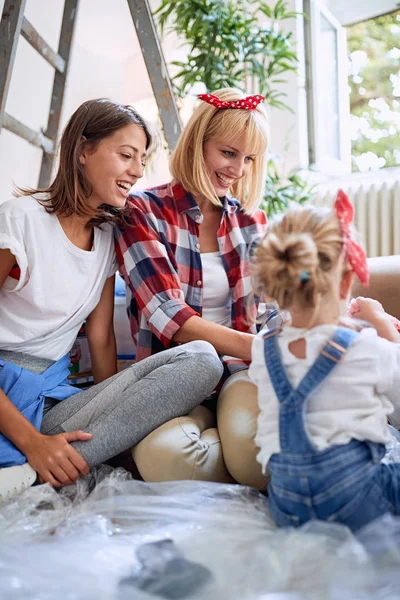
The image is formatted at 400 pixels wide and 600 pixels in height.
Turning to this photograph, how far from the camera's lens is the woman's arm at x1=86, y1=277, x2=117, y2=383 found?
147 centimetres

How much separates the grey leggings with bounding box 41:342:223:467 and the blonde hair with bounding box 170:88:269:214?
1.46 ft

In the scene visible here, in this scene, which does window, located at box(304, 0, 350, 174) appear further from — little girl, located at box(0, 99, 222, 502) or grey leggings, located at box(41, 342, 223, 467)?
grey leggings, located at box(41, 342, 223, 467)

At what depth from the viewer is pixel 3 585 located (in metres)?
0.70

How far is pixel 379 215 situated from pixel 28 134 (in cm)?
150

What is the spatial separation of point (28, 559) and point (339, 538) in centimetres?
39

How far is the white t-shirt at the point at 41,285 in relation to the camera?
4.21 ft

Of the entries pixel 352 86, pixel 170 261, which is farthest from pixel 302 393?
pixel 352 86

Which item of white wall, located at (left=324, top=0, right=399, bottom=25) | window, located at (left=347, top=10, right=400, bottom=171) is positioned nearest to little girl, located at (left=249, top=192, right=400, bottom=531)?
window, located at (left=347, top=10, right=400, bottom=171)

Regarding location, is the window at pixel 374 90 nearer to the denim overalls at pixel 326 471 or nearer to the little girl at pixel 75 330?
the little girl at pixel 75 330

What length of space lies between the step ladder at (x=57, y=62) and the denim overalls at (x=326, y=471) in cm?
123

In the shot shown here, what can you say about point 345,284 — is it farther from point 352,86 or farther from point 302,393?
point 352,86

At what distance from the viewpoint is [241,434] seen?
113cm

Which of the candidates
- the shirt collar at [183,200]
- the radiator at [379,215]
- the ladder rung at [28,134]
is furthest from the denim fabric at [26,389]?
the radiator at [379,215]

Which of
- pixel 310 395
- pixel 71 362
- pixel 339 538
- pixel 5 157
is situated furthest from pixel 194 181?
pixel 5 157
